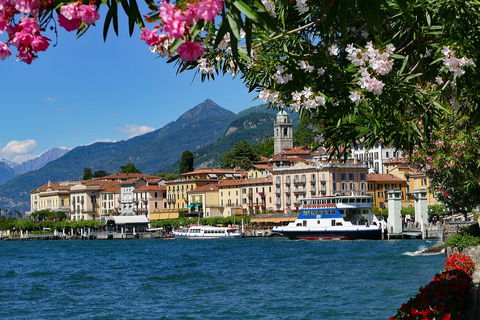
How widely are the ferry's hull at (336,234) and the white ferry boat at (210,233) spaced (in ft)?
46.2

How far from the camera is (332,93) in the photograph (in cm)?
557

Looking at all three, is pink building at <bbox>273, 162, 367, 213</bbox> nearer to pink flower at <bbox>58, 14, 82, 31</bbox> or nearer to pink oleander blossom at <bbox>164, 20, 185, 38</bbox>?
pink flower at <bbox>58, 14, 82, 31</bbox>

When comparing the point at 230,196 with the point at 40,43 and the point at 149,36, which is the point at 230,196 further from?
the point at 149,36

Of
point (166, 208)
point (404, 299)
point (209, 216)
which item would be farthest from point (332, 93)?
point (166, 208)

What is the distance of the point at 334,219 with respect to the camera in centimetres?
6719

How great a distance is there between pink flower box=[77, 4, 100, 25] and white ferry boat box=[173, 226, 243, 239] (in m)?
79.7

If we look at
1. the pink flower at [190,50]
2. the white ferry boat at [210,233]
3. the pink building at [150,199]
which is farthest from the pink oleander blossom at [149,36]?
the pink building at [150,199]

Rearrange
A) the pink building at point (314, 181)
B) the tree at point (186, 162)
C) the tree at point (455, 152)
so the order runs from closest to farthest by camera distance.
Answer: the tree at point (455, 152), the pink building at point (314, 181), the tree at point (186, 162)

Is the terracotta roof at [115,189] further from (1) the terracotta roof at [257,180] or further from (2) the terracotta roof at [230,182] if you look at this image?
(1) the terracotta roof at [257,180]

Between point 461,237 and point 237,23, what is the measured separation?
82.7 feet

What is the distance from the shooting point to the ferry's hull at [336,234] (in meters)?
63.8

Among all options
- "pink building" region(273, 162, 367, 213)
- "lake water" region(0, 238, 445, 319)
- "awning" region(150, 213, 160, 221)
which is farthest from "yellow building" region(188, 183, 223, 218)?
"lake water" region(0, 238, 445, 319)

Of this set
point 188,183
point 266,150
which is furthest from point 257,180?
point 266,150

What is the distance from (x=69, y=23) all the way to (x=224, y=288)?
24.2m
